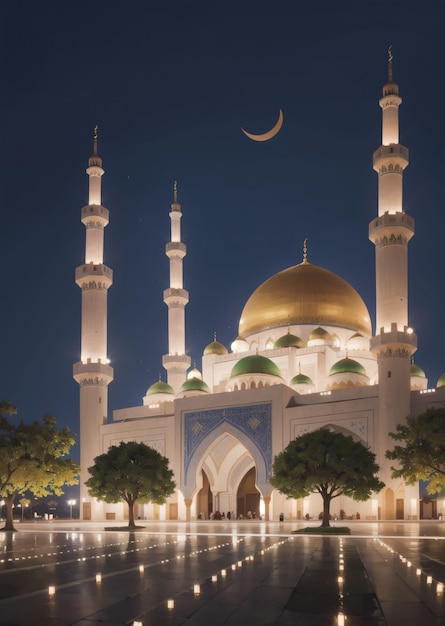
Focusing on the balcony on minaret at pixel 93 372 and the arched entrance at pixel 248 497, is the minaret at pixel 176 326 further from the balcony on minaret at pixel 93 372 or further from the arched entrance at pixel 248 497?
the arched entrance at pixel 248 497

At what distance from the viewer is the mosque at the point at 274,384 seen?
3978 cm

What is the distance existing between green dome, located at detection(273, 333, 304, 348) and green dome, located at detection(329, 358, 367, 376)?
4.68 metres

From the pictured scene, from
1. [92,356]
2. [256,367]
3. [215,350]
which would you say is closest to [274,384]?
[256,367]

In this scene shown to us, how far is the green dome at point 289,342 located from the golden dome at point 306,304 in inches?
92.9

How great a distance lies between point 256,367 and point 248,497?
8.94 m

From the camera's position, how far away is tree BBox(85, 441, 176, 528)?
1235 inches

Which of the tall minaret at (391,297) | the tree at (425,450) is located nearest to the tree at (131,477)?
the tree at (425,450)

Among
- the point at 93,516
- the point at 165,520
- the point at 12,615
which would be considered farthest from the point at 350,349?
the point at 12,615

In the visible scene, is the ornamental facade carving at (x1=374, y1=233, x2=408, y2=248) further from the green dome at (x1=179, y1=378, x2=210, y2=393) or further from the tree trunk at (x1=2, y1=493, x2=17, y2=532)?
the tree trunk at (x1=2, y1=493, x2=17, y2=532)

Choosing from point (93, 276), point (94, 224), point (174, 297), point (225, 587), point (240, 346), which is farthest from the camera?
point (174, 297)

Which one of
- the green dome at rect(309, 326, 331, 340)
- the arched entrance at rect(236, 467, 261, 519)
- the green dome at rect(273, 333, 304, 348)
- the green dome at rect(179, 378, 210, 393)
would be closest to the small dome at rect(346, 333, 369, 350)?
the green dome at rect(309, 326, 331, 340)

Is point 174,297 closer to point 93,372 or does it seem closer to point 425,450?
point 93,372

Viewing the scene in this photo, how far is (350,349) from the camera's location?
51.8m

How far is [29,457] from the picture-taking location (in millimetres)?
32281
